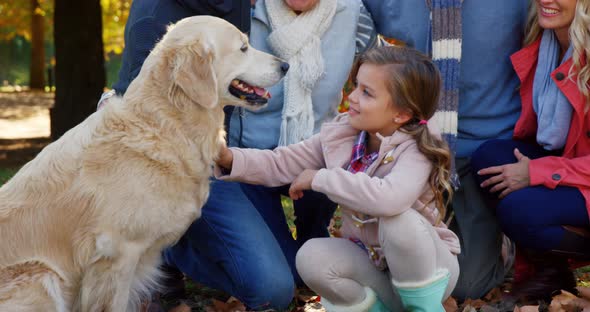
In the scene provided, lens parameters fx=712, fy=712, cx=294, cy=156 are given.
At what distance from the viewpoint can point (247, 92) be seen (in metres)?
3.34

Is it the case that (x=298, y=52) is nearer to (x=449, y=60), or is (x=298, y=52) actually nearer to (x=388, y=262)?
(x=449, y=60)

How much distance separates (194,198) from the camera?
3.27 meters

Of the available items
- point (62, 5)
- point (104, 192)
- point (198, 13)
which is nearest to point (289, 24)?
point (198, 13)

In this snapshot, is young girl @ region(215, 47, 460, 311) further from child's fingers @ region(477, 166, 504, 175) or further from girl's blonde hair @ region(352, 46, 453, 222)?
child's fingers @ region(477, 166, 504, 175)

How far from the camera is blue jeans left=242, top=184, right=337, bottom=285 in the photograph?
426 centimetres

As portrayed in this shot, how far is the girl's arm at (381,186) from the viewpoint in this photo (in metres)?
2.99

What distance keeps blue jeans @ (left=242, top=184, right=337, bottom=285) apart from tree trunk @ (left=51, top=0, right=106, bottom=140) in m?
6.62

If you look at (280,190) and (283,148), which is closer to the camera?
(283,148)

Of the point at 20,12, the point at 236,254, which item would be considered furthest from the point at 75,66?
the point at 20,12

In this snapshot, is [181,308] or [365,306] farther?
[181,308]

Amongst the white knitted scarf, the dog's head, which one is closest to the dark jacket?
the white knitted scarf

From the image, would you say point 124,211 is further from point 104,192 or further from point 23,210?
point 23,210

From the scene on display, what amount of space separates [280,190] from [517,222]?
1.41 m

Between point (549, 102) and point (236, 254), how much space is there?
1.79 metres
